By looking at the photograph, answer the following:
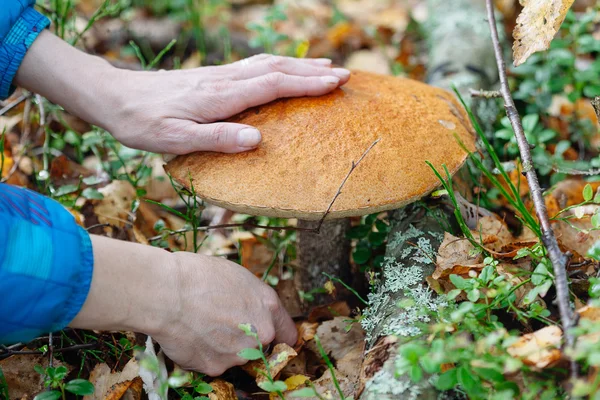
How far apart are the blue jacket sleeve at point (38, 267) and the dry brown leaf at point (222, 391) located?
50cm

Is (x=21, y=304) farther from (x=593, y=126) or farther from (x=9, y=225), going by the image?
(x=593, y=126)

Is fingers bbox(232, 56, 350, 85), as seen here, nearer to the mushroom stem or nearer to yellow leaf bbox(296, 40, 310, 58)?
the mushroom stem

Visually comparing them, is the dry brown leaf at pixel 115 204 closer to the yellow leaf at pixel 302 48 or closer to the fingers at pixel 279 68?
the fingers at pixel 279 68

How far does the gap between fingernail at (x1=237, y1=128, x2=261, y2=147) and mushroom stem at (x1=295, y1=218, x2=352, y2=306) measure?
492 millimetres

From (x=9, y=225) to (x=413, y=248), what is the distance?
113cm

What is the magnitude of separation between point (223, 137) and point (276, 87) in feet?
0.82

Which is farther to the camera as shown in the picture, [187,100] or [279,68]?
[279,68]

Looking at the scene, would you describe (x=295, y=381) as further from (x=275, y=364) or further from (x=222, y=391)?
(x=222, y=391)

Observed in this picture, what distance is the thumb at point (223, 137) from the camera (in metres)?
1.47

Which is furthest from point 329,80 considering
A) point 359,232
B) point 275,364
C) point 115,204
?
point 115,204

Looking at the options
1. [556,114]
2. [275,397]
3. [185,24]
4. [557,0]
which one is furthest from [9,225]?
[185,24]

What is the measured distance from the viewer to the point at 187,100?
5.24ft

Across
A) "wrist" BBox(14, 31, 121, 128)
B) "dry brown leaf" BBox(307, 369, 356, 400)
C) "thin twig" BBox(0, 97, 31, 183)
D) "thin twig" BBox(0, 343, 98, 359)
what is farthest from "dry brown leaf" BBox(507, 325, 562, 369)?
"thin twig" BBox(0, 97, 31, 183)

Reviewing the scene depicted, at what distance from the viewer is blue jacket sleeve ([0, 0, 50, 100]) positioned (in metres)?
1.64
